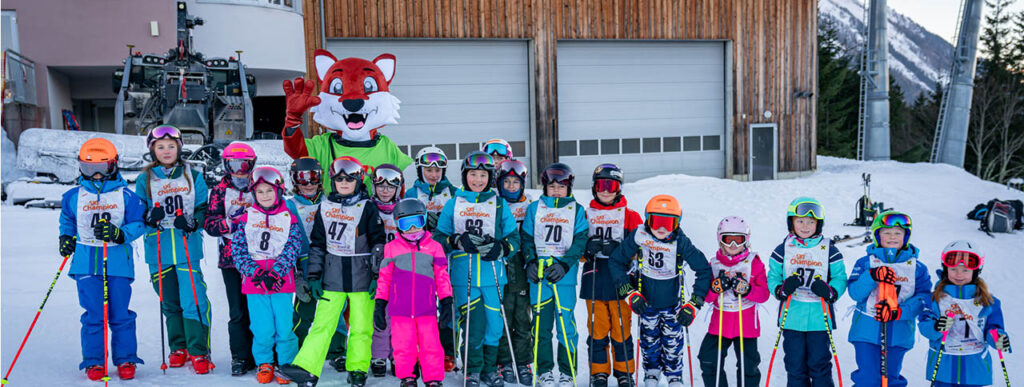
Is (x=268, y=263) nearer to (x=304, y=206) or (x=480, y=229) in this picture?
(x=304, y=206)

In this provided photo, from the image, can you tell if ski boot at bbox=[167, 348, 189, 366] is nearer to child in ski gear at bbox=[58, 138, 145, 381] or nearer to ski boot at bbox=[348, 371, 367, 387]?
child in ski gear at bbox=[58, 138, 145, 381]

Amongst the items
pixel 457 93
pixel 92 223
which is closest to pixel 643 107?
pixel 457 93

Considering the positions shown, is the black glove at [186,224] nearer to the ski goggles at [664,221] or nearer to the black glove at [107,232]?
the black glove at [107,232]

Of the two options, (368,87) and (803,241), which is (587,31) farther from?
(803,241)

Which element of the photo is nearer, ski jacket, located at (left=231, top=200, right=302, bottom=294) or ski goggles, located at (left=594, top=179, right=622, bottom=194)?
ski jacket, located at (left=231, top=200, right=302, bottom=294)

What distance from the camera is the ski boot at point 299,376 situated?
4430 mm

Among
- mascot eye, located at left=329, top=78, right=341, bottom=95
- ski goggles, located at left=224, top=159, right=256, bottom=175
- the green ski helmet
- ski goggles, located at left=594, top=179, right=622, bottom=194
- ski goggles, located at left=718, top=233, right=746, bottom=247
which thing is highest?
Answer: mascot eye, located at left=329, top=78, right=341, bottom=95

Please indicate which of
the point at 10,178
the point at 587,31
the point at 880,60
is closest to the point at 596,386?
the point at 10,178

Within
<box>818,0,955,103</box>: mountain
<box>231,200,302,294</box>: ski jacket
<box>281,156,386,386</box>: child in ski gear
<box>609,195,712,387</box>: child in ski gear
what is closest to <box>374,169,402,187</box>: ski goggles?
<box>281,156,386,386</box>: child in ski gear

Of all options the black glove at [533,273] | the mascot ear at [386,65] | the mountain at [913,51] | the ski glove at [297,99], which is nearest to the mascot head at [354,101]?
the mascot ear at [386,65]

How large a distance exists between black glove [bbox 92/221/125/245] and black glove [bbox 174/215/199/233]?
35 centimetres

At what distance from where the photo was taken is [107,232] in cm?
449

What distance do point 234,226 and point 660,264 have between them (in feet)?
9.66

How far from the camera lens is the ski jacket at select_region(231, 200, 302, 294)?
457 centimetres
